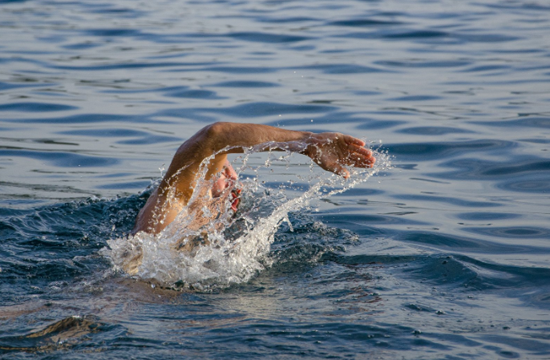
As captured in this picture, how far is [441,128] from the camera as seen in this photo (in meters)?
8.66

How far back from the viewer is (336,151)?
4.62 metres

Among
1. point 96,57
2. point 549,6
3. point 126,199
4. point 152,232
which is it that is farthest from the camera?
point 549,6

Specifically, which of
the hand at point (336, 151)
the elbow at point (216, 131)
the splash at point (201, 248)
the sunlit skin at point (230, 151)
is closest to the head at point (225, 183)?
the splash at point (201, 248)

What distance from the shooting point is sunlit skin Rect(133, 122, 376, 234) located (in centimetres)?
460

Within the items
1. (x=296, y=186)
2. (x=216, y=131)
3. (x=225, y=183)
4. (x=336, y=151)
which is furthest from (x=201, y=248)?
(x=296, y=186)

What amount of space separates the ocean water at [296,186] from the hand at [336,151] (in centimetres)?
50

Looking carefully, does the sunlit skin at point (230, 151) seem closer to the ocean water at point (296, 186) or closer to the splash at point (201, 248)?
the splash at point (201, 248)

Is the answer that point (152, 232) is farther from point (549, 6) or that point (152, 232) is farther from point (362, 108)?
point (549, 6)

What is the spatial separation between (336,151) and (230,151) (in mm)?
716

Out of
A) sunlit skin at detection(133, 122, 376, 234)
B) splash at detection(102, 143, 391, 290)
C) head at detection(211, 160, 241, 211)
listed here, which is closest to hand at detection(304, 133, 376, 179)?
sunlit skin at detection(133, 122, 376, 234)

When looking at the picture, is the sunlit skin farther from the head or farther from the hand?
the head

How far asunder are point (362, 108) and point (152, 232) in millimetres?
5056

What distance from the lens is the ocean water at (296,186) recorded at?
3817 mm

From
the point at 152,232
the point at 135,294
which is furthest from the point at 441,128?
the point at 135,294
